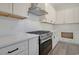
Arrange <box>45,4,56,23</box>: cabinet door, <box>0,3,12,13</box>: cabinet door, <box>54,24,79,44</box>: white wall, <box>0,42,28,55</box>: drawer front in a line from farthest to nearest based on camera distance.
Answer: <box>54,24,79,44</box>: white wall
<box>45,4,56,23</box>: cabinet door
<box>0,3,12,13</box>: cabinet door
<box>0,42,28,55</box>: drawer front

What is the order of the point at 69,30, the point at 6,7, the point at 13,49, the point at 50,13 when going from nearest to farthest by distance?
the point at 13,49
the point at 6,7
the point at 50,13
the point at 69,30

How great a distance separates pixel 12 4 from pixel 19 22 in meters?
0.56

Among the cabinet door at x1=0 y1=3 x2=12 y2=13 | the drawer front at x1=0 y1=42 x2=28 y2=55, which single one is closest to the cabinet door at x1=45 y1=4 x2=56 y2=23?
the cabinet door at x1=0 y1=3 x2=12 y2=13

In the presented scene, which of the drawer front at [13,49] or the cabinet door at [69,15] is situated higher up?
the cabinet door at [69,15]

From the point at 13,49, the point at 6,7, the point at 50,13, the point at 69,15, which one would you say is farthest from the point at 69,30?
the point at 13,49

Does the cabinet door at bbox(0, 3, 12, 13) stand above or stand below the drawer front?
above

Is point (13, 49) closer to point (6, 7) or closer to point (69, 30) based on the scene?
point (6, 7)

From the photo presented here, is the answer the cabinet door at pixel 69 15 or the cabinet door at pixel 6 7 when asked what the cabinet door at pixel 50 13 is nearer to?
the cabinet door at pixel 69 15

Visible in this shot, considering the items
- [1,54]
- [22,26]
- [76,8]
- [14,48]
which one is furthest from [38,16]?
[1,54]

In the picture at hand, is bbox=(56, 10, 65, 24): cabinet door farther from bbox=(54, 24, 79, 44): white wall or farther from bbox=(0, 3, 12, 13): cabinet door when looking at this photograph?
bbox=(0, 3, 12, 13): cabinet door

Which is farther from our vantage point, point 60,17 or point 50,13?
point 60,17

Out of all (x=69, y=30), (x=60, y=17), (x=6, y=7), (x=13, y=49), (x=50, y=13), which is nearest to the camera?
(x=13, y=49)

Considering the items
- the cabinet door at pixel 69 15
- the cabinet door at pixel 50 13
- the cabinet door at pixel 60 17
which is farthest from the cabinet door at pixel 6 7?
the cabinet door at pixel 69 15

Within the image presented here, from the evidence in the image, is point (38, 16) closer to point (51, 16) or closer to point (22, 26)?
point (51, 16)
